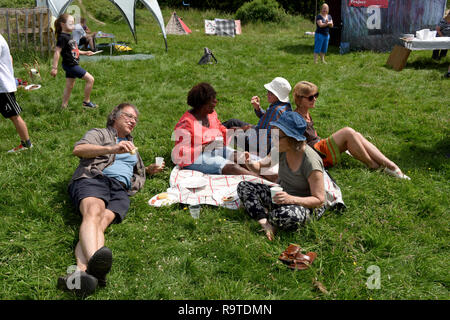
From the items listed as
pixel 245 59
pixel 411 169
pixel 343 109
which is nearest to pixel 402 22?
pixel 245 59

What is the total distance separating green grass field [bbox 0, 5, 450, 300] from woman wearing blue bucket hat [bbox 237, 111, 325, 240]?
12cm

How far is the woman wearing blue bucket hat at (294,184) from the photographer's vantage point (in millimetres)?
3075

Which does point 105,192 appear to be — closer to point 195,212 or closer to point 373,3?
point 195,212

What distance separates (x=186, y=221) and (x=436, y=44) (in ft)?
29.7

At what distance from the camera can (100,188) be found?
130 inches

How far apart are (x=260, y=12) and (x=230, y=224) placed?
20.5 m

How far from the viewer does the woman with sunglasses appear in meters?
4.22

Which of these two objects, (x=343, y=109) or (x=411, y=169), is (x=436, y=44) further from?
(x=411, y=169)

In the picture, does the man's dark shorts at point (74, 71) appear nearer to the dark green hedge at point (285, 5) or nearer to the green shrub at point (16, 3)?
the green shrub at point (16, 3)

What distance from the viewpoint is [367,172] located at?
4250 millimetres

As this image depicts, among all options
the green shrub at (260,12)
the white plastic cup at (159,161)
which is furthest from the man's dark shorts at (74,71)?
the green shrub at (260,12)

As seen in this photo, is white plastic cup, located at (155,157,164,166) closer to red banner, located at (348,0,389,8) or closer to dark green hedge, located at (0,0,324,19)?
red banner, located at (348,0,389,8)

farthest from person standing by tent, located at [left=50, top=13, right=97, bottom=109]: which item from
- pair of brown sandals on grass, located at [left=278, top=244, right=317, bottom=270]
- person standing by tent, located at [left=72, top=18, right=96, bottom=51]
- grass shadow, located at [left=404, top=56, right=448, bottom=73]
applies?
grass shadow, located at [left=404, top=56, right=448, bottom=73]

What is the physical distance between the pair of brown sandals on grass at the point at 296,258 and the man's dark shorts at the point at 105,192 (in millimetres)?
1555
